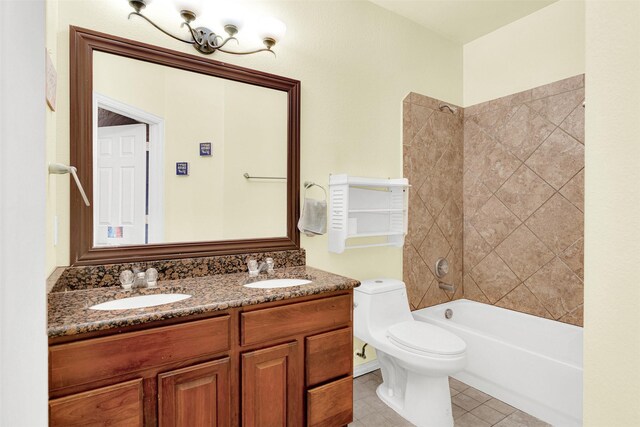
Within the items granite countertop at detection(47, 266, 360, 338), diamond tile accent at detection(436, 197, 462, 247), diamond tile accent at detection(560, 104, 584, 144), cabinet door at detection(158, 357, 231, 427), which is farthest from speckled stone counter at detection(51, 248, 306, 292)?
diamond tile accent at detection(560, 104, 584, 144)

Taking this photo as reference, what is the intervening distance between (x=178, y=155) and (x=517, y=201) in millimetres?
2508

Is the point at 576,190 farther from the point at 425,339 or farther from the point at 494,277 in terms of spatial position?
the point at 425,339

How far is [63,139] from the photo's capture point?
145 centimetres

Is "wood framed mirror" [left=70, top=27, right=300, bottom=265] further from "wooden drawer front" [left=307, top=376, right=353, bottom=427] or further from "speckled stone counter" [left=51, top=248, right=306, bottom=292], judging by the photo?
"wooden drawer front" [left=307, top=376, right=353, bottom=427]

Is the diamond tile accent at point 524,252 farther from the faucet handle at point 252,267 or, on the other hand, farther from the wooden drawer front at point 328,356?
the faucet handle at point 252,267

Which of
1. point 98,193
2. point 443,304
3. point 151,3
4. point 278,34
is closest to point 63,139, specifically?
point 98,193

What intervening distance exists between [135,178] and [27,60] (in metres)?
1.29

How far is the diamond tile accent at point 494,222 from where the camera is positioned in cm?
272

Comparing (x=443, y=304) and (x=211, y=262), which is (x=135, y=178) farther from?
(x=443, y=304)

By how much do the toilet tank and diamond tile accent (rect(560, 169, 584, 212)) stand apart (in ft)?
4.43

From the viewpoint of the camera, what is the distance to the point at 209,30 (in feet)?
5.77

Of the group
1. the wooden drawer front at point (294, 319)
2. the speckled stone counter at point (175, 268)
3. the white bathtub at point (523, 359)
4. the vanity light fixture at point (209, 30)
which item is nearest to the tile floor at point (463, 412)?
the white bathtub at point (523, 359)

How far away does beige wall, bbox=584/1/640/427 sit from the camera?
0.65 m

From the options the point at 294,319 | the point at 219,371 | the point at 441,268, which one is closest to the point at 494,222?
the point at 441,268
